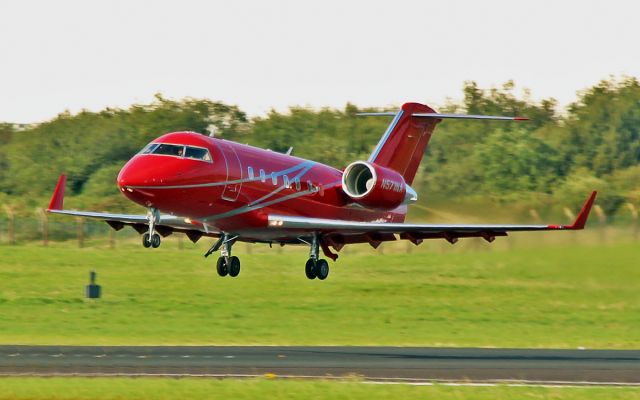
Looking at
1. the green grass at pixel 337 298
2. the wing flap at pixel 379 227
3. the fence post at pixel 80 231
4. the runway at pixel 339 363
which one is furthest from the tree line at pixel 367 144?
the wing flap at pixel 379 227

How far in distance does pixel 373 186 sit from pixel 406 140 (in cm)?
567

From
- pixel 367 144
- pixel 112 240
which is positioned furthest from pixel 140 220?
pixel 367 144

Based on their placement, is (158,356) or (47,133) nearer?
(158,356)

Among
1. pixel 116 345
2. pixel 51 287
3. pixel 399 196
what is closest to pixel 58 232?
pixel 51 287

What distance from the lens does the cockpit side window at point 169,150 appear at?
31938 mm

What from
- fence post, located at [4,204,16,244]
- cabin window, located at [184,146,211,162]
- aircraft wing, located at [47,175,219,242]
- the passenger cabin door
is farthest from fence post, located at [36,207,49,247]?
cabin window, located at [184,146,211,162]

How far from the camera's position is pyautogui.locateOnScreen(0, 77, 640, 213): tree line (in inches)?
3174

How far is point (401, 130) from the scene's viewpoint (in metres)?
41.0

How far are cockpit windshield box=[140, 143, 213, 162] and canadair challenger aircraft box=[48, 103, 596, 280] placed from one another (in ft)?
0.09

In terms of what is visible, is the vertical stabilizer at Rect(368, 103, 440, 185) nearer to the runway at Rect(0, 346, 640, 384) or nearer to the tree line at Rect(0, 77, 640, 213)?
the runway at Rect(0, 346, 640, 384)

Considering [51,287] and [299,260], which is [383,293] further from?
[51,287]

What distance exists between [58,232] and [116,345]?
28.5 meters

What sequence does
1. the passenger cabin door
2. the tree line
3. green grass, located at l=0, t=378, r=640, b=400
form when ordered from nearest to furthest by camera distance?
1. green grass, located at l=0, t=378, r=640, b=400
2. the passenger cabin door
3. the tree line

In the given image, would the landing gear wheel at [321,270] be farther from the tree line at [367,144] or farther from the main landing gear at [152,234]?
the tree line at [367,144]
